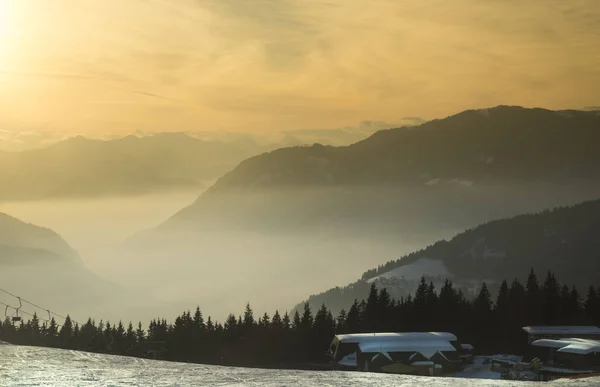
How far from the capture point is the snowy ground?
57.9 feet

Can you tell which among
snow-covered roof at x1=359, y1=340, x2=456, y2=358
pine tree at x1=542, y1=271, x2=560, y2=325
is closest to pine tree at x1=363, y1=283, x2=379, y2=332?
snow-covered roof at x1=359, y1=340, x2=456, y2=358

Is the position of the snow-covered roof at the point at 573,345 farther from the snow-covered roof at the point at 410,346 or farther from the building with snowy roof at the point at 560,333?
the snow-covered roof at the point at 410,346

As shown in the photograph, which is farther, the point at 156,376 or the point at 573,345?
the point at 573,345

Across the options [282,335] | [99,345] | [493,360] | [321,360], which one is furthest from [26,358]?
[99,345]

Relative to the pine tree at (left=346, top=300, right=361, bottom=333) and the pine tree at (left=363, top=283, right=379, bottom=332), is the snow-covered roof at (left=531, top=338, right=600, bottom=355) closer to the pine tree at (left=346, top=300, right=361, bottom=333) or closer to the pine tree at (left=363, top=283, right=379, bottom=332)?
the pine tree at (left=363, top=283, right=379, bottom=332)

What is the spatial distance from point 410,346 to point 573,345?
Answer: 55.3 ft

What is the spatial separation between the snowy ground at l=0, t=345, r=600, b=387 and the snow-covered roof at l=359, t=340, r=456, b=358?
64143 mm

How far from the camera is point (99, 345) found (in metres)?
126

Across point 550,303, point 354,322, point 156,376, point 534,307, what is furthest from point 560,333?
point 156,376

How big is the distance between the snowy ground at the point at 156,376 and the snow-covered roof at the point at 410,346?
6414 cm

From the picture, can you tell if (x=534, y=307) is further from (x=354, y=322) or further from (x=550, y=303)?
(x=354, y=322)

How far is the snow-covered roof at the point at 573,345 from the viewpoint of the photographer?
75.8m

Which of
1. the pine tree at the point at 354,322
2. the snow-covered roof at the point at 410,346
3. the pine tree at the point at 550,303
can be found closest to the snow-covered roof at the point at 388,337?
the snow-covered roof at the point at 410,346

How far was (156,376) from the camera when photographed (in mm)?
18672
